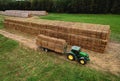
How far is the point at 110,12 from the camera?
28.6m

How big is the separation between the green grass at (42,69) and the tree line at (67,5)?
77.9 feet

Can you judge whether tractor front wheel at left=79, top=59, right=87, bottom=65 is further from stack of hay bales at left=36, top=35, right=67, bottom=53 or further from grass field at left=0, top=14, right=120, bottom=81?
stack of hay bales at left=36, top=35, right=67, bottom=53

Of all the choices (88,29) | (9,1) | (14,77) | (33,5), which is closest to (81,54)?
(88,29)

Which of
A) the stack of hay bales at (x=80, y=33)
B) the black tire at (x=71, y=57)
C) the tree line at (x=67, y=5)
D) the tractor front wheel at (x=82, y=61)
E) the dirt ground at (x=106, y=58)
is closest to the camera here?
the dirt ground at (x=106, y=58)

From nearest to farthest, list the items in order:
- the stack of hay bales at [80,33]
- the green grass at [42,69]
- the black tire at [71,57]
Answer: the green grass at [42,69] < the black tire at [71,57] < the stack of hay bales at [80,33]

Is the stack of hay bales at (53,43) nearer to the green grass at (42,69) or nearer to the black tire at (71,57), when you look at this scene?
the green grass at (42,69)

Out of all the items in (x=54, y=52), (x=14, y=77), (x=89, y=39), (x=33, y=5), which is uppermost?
(x=33, y=5)

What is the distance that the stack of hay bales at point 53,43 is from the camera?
8243mm

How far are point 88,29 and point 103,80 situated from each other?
13.2 feet

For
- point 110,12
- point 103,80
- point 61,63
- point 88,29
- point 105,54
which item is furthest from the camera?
point 110,12

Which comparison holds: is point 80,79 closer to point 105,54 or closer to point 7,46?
point 105,54

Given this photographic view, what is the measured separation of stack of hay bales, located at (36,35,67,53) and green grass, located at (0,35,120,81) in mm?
468

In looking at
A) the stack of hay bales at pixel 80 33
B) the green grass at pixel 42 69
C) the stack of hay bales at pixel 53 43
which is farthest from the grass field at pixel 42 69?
the stack of hay bales at pixel 80 33

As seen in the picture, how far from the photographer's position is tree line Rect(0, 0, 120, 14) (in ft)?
93.0
